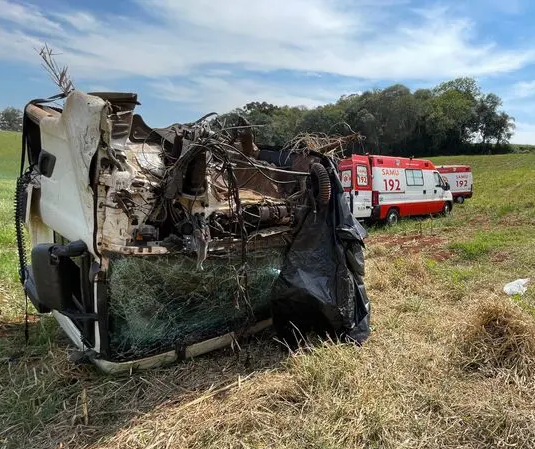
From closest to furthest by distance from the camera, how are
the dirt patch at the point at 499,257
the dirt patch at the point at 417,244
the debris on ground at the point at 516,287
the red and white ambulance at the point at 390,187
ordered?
1. the debris on ground at the point at 516,287
2. the dirt patch at the point at 499,257
3. the dirt patch at the point at 417,244
4. the red and white ambulance at the point at 390,187

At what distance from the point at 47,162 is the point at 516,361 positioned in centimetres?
384

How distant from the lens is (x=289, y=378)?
324cm

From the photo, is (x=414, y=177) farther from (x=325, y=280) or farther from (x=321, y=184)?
(x=325, y=280)

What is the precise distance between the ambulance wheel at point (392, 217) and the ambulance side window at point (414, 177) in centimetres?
128

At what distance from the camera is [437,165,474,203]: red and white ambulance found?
22.1 meters

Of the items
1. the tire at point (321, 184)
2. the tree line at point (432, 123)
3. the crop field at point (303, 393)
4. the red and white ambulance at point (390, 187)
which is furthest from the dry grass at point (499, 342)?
the tree line at point (432, 123)

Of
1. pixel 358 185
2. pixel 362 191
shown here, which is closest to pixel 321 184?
pixel 358 185

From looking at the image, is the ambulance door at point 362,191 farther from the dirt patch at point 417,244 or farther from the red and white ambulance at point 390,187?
the dirt patch at point 417,244

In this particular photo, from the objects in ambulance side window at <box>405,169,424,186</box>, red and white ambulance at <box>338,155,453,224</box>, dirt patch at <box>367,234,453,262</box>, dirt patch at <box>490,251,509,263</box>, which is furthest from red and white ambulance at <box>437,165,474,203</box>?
dirt patch at <box>490,251,509,263</box>

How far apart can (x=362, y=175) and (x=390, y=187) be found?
1.40m

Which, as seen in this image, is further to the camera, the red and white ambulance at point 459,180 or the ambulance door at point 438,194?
the red and white ambulance at point 459,180

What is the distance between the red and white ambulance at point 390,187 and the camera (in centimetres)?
1268

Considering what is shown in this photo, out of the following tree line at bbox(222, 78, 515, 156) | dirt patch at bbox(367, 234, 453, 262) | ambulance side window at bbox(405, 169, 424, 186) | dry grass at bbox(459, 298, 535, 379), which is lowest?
dirt patch at bbox(367, 234, 453, 262)

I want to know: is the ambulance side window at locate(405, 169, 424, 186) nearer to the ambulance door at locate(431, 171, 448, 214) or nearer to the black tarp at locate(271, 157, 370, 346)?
the ambulance door at locate(431, 171, 448, 214)
